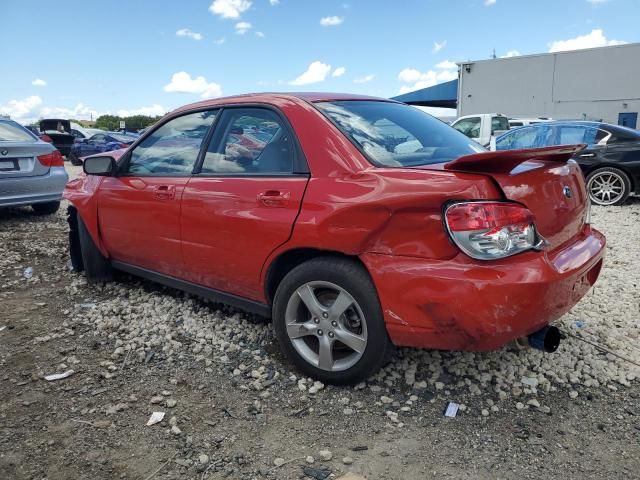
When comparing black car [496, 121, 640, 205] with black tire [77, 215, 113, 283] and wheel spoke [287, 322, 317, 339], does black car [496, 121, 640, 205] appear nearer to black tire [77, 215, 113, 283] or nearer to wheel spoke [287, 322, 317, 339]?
black tire [77, 215, 113, 283]

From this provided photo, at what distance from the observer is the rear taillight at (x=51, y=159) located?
7283mm

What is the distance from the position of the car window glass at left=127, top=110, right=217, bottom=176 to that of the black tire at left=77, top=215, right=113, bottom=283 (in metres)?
0.86

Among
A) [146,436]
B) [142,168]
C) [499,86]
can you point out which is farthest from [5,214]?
[499,86]

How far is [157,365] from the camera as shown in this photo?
3.10 meters

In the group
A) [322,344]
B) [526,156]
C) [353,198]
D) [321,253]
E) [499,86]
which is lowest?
[322,344]

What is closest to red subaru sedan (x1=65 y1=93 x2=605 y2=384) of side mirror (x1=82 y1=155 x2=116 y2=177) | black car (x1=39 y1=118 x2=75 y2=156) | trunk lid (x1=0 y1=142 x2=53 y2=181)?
side mirror (x1=82 y1=155 x2=116 y2=177)

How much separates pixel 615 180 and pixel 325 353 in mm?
7543

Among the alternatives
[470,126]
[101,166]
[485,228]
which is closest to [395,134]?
[485,228]

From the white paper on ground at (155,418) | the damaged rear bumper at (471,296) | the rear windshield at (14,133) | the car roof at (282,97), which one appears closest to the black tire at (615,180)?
the car roof at (282,97)

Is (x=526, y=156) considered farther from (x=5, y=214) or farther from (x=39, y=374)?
(x=5, y=214)

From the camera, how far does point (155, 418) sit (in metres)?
2.55

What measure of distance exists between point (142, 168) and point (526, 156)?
109 inches

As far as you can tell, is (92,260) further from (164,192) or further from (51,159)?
(51,159)

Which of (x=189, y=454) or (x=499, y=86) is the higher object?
(x=499, y=86)
